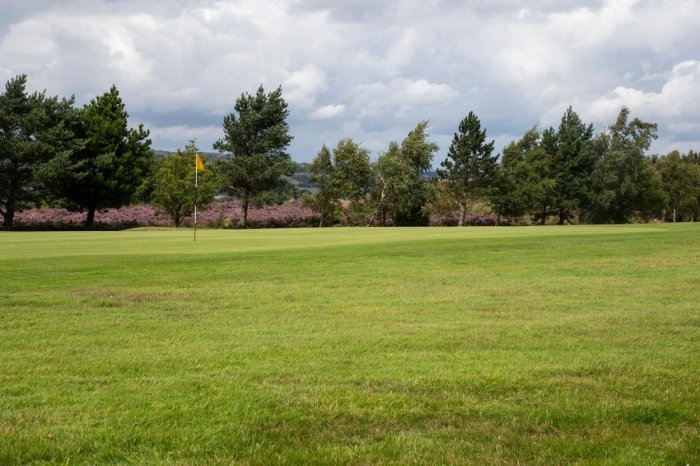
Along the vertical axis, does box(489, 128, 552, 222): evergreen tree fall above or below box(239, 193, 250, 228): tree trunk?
above

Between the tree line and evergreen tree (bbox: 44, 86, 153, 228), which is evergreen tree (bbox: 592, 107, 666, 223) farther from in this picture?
evergreen tree (bbox: 44, 86, 153, 228)

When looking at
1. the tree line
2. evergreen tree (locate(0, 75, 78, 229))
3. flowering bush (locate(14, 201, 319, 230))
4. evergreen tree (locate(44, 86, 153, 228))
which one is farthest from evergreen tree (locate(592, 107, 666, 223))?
A: evergreen tree (locate(0, 75, 78, 229))

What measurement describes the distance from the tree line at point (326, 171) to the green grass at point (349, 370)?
4462 centimetres

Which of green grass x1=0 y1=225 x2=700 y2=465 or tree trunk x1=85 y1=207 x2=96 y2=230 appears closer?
green grass x1=0 y1=225 x2=700 y2=465

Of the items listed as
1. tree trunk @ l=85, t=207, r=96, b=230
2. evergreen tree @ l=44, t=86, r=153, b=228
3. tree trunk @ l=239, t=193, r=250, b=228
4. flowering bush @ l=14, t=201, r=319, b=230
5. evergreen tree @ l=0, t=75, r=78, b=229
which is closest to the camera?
evergreen tree @ l=0, t=75, r=78, b=229

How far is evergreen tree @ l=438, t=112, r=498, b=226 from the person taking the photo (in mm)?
74750

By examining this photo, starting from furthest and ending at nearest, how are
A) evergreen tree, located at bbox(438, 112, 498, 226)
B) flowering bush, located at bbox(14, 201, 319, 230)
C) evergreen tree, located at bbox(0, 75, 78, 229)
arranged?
evergreen tree, located at bbox(438, 112, 498, 226)
flowering bush, located at bbox(14, 201, 319, 230)
evergreen tree, located at bbox(0, 75, 78, 229)

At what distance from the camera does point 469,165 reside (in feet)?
247

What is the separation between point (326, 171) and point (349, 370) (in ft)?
204

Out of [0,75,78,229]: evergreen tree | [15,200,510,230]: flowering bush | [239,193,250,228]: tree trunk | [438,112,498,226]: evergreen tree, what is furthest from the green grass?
[438,112,498,226]: evergreen tree

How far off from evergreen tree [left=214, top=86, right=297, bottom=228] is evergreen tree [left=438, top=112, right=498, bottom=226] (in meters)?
20.6

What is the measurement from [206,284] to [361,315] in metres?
5.06

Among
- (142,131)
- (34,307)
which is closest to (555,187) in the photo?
(142,131)

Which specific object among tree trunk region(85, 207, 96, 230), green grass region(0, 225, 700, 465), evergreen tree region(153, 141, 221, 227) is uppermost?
evergreen tree region(153, 141, 221, 227)
